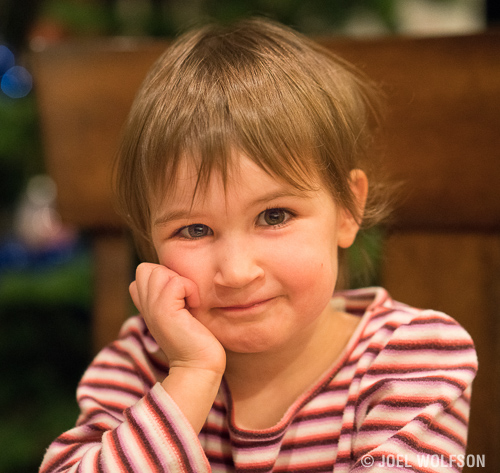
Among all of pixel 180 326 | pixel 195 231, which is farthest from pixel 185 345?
pixel 195 231

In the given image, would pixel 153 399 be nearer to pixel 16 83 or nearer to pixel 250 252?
pixel 250 252

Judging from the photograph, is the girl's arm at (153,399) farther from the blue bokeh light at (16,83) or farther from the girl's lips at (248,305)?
the blue bokeh light at (16,83)

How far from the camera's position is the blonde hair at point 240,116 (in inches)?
23.5

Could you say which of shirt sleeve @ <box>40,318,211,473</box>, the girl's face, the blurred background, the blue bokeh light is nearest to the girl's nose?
the girl's face

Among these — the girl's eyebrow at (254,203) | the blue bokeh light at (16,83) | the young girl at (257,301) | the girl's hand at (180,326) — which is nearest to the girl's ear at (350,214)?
the young girl at (257,301)

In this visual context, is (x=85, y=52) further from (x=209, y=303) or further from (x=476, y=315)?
(x=476, y=315)

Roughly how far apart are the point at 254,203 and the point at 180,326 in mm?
164

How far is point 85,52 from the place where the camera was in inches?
37.4

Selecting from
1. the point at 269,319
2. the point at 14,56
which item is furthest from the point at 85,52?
the point at 14,56

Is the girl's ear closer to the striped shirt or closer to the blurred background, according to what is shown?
the striped shirt

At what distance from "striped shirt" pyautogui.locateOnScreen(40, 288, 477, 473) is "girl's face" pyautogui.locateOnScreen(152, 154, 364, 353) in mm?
108

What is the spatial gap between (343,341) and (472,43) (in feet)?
1.48

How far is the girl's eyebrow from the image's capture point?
60cm

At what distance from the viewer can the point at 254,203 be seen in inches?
23.6
